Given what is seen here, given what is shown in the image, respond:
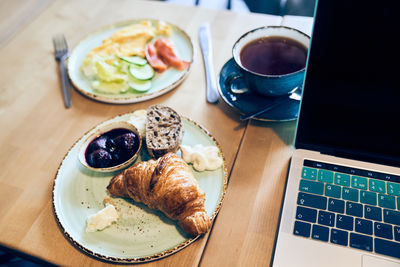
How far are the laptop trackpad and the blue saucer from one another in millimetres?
411

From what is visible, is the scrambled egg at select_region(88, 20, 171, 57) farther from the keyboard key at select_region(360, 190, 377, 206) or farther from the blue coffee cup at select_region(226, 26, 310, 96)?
the keyboard key at select_region(360, 190, 377, 206)

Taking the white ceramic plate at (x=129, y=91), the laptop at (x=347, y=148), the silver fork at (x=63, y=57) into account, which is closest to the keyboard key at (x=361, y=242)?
the laptop at (x=347, y=148)

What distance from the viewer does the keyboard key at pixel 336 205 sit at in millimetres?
764

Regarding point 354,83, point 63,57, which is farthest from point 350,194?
point 63,57

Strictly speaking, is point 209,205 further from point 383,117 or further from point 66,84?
point 66,84

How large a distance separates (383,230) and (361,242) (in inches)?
2.3

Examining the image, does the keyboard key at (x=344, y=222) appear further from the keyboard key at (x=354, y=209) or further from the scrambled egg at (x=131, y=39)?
the scrambled egg at (x=131, y=39)

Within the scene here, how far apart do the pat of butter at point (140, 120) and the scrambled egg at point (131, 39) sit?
315 millimetres

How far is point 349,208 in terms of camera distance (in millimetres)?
763

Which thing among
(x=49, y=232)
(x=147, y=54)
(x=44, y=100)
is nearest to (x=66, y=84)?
(x=44, y=100)

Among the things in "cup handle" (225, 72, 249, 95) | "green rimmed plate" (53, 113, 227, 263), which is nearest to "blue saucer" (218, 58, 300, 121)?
"cup handle" (225, 72, 249, 95)

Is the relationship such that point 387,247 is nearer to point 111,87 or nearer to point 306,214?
point 306,214

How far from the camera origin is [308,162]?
85 centimetres

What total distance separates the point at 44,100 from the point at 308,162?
0.93 meters
